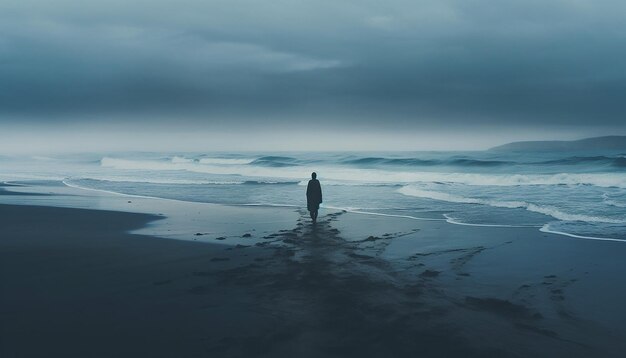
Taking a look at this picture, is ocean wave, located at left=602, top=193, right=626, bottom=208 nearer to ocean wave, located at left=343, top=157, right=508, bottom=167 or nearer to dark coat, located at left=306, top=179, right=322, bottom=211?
dark coat, located at left=306, top=179, right=322, bottom=211

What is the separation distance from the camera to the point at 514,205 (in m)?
16.2

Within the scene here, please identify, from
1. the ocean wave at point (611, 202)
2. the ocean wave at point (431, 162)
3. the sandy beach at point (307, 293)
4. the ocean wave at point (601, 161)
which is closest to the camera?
the sandy beach at point (307, 293)

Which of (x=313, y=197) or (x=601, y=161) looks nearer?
(x=313, y=197)

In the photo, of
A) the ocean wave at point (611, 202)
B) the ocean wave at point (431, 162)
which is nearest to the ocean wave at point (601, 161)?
the ocean wave at point (431, 162)

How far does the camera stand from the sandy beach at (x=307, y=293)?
4.63m

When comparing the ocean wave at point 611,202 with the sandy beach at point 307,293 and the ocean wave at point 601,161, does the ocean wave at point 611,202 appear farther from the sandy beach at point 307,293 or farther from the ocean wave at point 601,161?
the ocean wave at point 601,161

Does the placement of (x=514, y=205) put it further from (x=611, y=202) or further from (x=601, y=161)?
(x=601, y=161)

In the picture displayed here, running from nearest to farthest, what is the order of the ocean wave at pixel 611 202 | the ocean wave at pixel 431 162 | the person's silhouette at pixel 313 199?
the person's silhouette at pixel 313 199 < the ocean wave at pixel 611 202 < the ocean wave at pixel 431 162

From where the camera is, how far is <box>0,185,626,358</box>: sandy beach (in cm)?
463

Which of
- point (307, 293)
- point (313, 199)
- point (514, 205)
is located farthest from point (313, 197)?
point (514, 205)

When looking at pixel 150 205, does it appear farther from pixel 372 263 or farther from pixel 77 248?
pixel 372 263

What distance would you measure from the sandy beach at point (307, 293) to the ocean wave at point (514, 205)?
2602 millimetres

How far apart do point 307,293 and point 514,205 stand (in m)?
12.2

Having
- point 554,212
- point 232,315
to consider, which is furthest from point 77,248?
point 554,212
